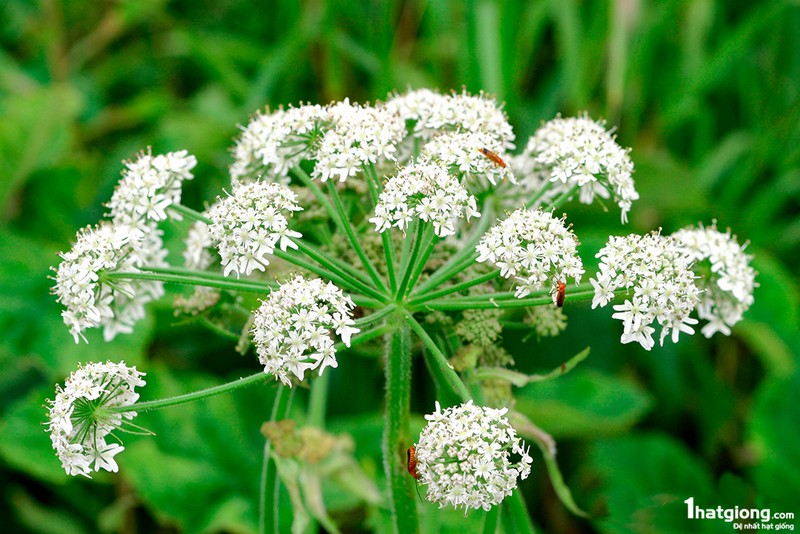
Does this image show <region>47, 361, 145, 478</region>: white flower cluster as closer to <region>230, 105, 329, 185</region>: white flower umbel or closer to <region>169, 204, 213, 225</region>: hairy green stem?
<region>169, 204, 213, 225</region>: hairy green stem

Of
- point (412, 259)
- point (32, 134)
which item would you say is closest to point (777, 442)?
point (412, 259)

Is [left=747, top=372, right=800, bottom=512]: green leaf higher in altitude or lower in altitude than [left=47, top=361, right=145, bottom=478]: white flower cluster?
higher

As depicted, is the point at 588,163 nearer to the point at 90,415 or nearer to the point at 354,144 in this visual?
the point at 354,144

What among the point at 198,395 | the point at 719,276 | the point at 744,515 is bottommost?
the point at 198,395

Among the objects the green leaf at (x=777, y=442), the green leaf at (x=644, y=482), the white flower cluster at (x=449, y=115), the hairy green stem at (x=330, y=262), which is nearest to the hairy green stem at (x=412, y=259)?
the hairy green stem at (x=330, y=262)

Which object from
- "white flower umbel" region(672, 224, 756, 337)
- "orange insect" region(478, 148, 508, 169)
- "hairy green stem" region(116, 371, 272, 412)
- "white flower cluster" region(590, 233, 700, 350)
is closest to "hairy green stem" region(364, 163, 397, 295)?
"orange insect" region(478, 148, 508, 169)

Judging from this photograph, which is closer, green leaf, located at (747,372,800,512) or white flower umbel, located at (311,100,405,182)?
white flower umbel, located at (311,100,405,182)
